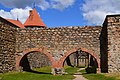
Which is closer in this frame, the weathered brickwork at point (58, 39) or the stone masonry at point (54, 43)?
the stone masonry at point (54, 43)

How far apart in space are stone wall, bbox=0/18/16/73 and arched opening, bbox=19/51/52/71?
136cm

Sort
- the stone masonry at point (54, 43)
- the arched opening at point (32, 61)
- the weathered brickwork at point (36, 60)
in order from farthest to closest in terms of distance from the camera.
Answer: the weathered brickwork at point (36, 60), the arched opening at point (32, 61), the stone masonry at point (54, 43)

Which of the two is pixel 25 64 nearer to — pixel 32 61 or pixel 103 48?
pixel 32 61

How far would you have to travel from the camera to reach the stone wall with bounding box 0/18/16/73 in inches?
810

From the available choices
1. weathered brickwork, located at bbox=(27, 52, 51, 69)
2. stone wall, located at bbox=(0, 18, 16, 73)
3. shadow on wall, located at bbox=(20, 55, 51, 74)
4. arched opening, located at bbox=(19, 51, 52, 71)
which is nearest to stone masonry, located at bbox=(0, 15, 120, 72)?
stone wall, located at bbox=(0, 18, 16, 73)

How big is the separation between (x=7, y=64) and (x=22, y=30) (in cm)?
355

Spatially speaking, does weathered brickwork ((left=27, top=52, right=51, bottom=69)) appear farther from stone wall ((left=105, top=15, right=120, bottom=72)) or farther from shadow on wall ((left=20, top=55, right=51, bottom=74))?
stone wall ((left=105, top=15, right=120, bottom=72))

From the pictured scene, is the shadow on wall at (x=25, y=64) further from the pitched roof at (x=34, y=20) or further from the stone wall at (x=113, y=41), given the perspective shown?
the pitched roof at (x=34, y=20)

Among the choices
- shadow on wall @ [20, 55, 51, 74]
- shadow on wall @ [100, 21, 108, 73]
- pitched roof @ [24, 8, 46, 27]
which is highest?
pitched roof @ [24, 8, 46, 27]

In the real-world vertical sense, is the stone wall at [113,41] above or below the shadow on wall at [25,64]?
above

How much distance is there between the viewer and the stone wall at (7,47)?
20562 millimetres

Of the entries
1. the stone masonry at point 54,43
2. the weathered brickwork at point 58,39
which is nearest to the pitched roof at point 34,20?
the weathered brickwork at point 58,39

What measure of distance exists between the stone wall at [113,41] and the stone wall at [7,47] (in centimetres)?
858

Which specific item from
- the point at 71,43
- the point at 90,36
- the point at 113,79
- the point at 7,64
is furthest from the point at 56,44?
the point at 113,79
